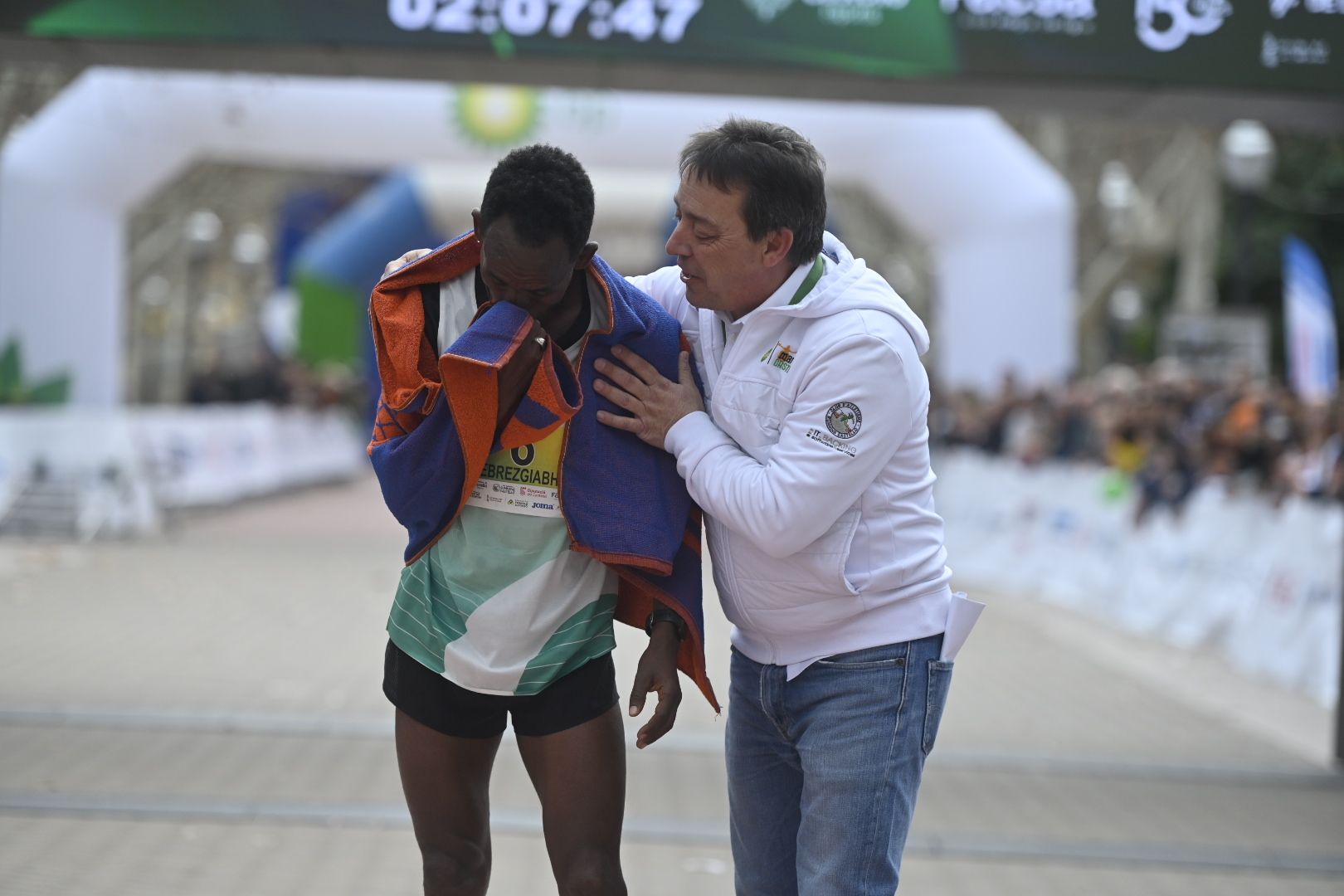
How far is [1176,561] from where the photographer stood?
11.1m

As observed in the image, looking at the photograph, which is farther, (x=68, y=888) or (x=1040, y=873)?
(x=1040, y=873)

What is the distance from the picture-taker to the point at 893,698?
297cm

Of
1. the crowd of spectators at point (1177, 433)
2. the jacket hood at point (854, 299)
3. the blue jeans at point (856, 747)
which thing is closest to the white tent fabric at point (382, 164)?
the crowd of spectators at point (1177, 433)

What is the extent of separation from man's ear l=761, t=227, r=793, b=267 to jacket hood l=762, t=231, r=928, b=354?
9cm

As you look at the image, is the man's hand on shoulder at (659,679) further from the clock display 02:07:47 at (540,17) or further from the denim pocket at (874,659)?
the clock display 02:07:47 at (540,17)

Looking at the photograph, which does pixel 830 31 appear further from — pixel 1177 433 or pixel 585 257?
pixel 1177 433

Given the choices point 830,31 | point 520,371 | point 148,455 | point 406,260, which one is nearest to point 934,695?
point 520,371

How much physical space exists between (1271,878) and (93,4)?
518 centimetres

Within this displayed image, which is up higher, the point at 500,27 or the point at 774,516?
the point at 500,27

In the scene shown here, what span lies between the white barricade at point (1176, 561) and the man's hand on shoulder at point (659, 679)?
5226 mm

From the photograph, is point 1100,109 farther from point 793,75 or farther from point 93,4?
point 93,4

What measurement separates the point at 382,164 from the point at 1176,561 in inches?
A: 348

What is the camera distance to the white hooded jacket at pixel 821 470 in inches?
112

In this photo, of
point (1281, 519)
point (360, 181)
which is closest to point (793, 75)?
point (1281, 519)
